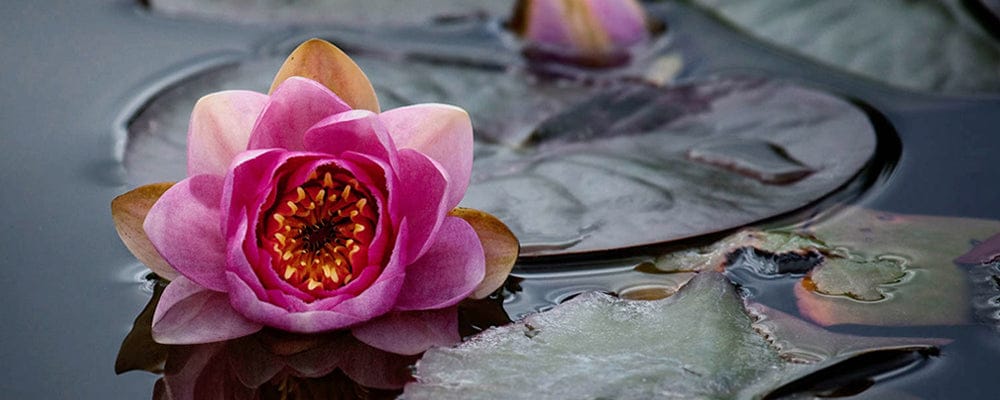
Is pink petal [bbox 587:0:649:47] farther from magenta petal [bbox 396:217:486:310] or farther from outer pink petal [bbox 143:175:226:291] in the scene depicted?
outer pink petal [bbox 143:175:226:291]

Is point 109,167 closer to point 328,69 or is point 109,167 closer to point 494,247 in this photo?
point 328,69

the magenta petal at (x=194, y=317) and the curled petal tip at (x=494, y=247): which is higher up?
the curled petal tip at (x=494, y=247)

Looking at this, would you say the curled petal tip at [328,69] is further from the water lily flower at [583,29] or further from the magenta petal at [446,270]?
the water lily flower at [583,29]

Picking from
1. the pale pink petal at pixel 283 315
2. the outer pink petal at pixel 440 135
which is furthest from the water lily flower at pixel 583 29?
the pale pink petal at pixel 283 315

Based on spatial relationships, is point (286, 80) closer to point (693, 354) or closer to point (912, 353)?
point (693, 354)

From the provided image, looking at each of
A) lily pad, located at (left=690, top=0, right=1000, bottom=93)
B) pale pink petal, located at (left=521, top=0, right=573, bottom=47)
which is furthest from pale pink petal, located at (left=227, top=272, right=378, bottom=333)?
lily pad, located at (left=690, top=0, right=1000, bottom=93)

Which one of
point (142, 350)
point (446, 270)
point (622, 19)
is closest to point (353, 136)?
point (446, 270)
